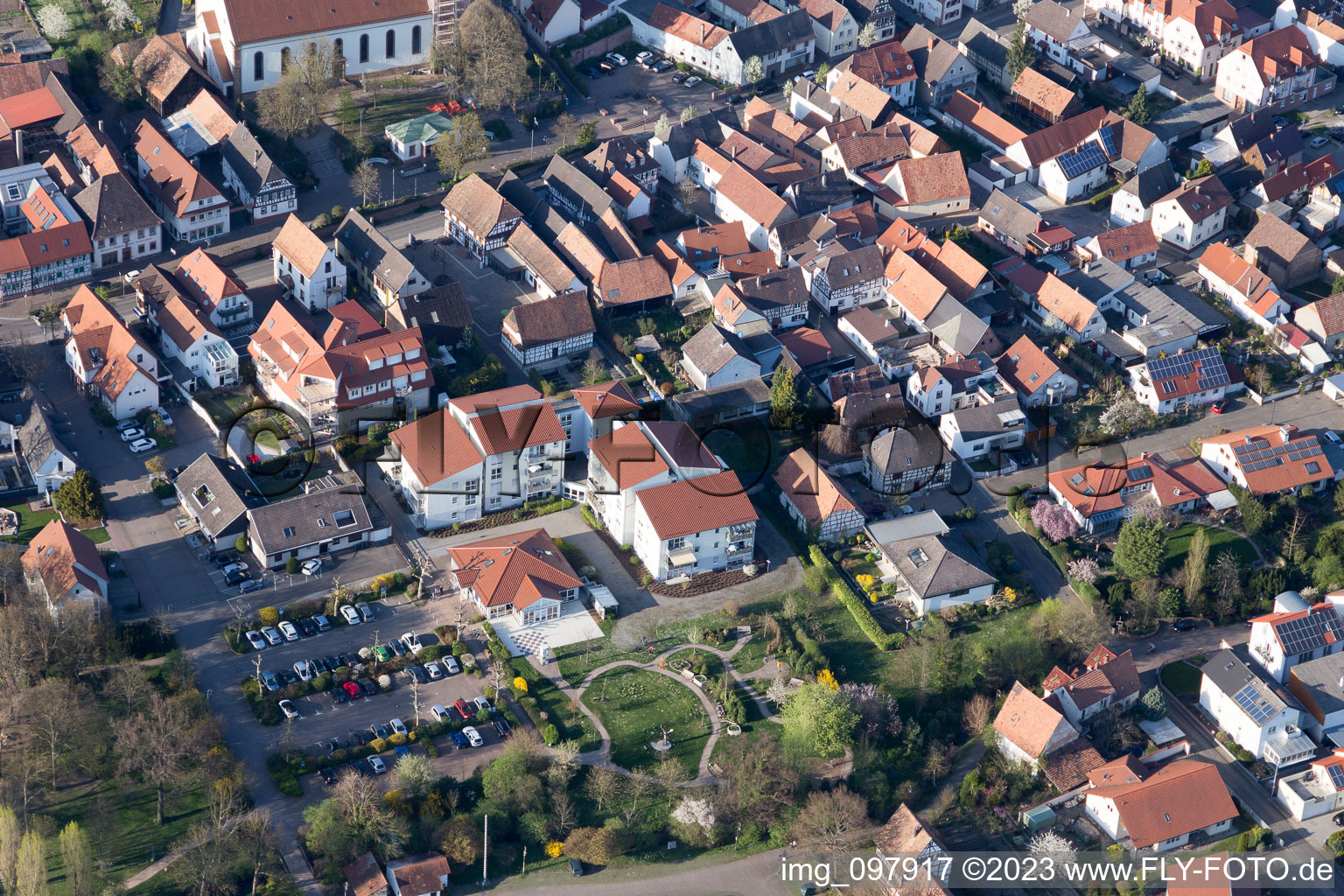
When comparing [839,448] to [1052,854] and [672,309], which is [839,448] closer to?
[672,309]

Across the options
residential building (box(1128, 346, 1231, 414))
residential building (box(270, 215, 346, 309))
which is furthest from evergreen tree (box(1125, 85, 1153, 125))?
residential building (box(270, 215, 346, 309))

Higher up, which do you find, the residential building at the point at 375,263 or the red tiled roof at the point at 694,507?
the residential building at the point at 375,263

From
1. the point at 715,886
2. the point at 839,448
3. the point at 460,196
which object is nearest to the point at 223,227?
the point at 460,196

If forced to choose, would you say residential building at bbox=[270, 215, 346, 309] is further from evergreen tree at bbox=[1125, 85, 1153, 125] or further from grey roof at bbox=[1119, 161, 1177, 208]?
evergreen tree at bbox=[1125, 85, 1153, 125]

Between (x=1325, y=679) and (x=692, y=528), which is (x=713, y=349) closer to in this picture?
(x=692, y=528)

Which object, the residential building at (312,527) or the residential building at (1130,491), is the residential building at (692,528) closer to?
the residential building at (312,527)

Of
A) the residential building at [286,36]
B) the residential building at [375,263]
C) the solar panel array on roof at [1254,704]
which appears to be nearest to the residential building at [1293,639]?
the solar panel array on roof at [1254,704]

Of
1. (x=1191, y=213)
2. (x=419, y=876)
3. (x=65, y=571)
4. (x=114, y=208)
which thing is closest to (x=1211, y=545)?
(x=1191, y=213)
